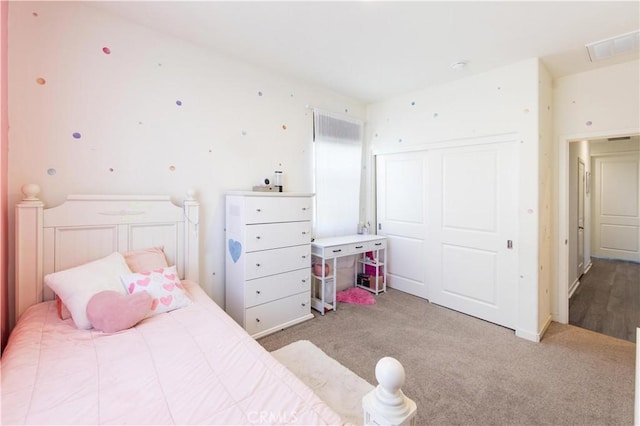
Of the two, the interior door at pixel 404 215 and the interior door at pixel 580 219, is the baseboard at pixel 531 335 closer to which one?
the interior door at pixel 404 215

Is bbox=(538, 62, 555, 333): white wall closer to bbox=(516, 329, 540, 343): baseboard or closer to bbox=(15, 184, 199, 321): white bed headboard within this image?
bbox=(516, 329, 540, 343): baseboard

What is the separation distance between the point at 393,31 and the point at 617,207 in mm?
6737

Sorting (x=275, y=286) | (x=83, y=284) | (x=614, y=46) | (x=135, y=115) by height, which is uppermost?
(x=614, y=46)

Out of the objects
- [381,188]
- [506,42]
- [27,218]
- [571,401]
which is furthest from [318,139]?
[571,401]

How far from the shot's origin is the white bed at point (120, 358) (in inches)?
37.8

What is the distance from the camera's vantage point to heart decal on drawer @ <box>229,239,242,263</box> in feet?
8.41

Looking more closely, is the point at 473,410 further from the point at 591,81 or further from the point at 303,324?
the point at 591,81

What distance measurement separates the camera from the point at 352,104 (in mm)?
3965

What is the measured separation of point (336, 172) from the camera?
→ 379 cm

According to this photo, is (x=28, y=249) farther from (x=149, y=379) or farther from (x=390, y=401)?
(x=390, y=401)

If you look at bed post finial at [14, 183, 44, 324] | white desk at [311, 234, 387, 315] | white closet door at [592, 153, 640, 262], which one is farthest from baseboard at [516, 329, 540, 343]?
white closet door at [592, 153, 640, 262]

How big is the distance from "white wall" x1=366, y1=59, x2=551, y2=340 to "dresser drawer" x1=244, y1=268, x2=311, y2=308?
2.18m

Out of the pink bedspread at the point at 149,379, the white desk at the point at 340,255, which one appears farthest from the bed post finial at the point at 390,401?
the white desk at the point at 340,255

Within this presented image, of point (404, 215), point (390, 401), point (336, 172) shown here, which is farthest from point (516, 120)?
point (390, 401)
